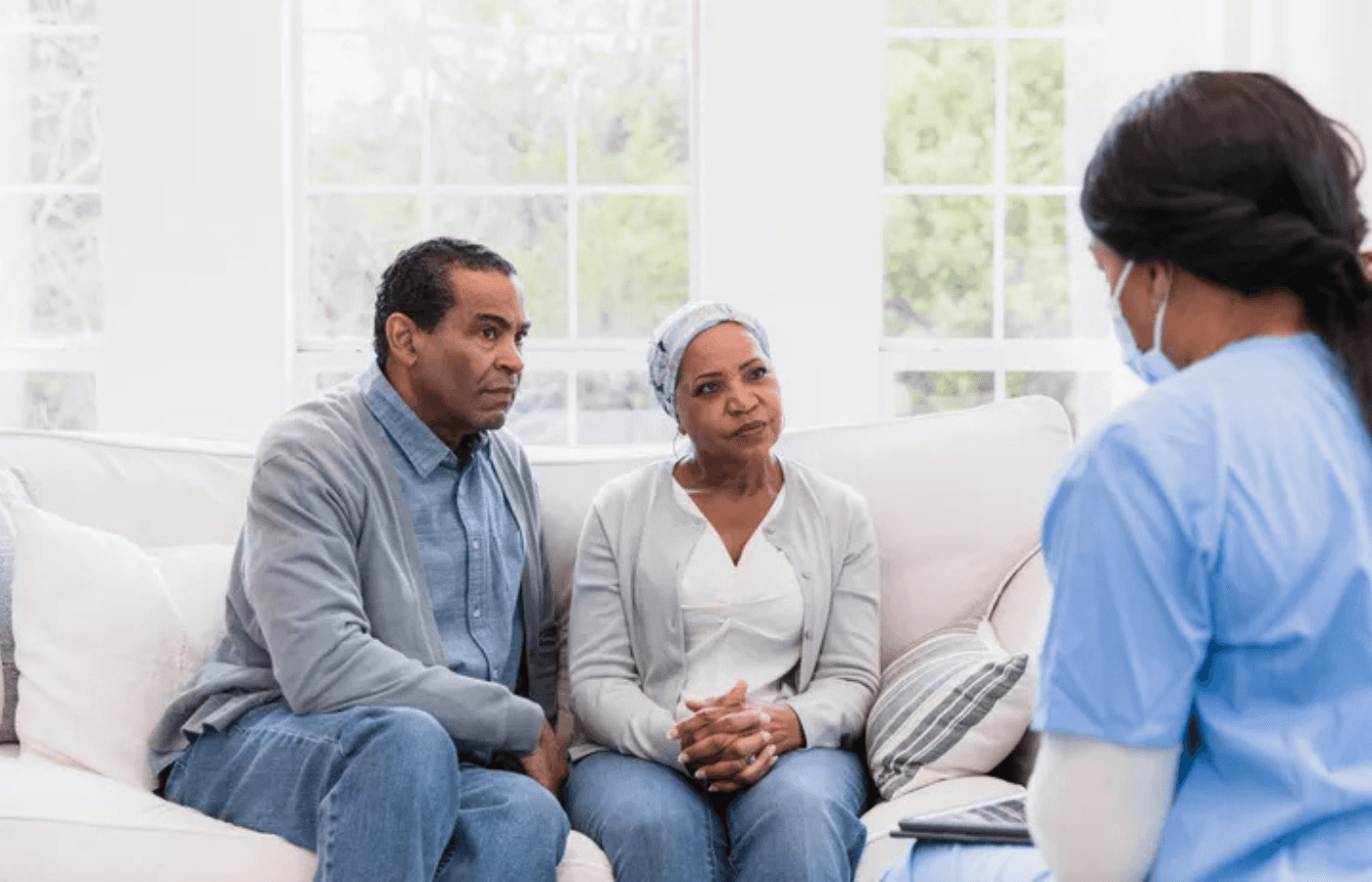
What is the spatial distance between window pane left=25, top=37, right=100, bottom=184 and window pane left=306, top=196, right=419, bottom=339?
0.54 m

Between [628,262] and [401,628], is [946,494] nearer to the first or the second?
[401,628]

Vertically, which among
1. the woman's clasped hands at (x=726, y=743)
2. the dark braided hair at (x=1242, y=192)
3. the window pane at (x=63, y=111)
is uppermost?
the window pane at (x=63, y=111)

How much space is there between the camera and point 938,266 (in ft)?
13.2

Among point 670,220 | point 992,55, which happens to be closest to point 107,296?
point 670,220

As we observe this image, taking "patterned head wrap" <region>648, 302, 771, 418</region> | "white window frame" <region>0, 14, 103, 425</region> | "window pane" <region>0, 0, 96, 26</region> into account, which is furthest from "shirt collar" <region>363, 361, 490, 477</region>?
"window pane" <region>0, 0, 96, 26</region>

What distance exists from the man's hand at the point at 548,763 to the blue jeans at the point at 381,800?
4.6 inches

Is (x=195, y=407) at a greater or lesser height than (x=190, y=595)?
greater

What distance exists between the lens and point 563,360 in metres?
3.96

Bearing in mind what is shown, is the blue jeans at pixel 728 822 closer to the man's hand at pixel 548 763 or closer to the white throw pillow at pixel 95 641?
the man's hand at pixel 548 763

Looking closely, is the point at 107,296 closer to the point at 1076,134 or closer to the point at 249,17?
the point at 249,17

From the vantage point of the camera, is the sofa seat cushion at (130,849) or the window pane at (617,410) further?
the window pane at (617,410)

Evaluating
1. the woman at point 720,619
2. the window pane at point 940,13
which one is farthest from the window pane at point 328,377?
the window pane at point 940,13

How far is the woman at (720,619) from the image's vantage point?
7.97ft

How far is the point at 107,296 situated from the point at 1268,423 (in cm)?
313
